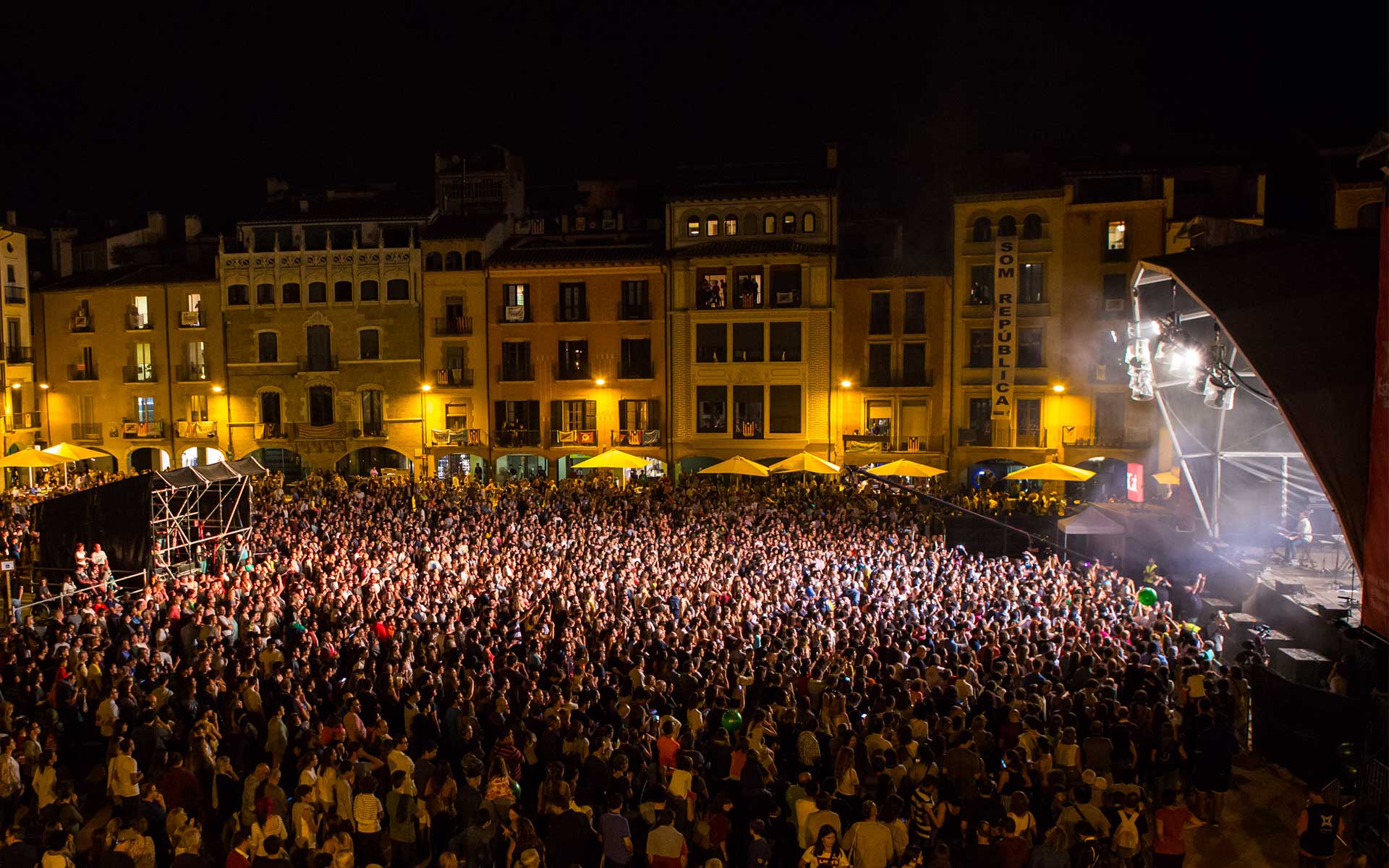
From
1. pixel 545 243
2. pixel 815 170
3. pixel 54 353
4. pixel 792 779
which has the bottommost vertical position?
pixel 792 779

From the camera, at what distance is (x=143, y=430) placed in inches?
1547

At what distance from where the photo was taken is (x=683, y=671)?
12062 mm

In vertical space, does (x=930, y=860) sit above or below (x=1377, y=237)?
below

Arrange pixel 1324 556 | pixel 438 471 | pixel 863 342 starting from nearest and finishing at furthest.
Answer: pixel 1324 556
pixel 863 342
pixel 438 471

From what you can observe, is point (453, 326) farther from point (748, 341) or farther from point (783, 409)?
point (783, 409)

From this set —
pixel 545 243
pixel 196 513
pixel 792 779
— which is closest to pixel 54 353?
pixel 545 243

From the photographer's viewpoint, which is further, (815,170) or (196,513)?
(815,170)

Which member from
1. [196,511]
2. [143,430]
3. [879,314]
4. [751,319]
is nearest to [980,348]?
[879,314]

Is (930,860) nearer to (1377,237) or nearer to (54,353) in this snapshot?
(1377,237)

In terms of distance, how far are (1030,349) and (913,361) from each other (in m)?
4.02

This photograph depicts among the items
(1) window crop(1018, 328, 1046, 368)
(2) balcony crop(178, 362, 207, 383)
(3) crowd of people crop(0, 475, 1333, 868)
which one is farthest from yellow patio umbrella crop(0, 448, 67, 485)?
(1) window crop(1018, 328, 1046, 368)

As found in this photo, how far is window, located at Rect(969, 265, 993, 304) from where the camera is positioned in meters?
34.5

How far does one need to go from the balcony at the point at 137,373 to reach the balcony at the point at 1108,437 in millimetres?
35251

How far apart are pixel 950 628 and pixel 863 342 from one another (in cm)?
2204
